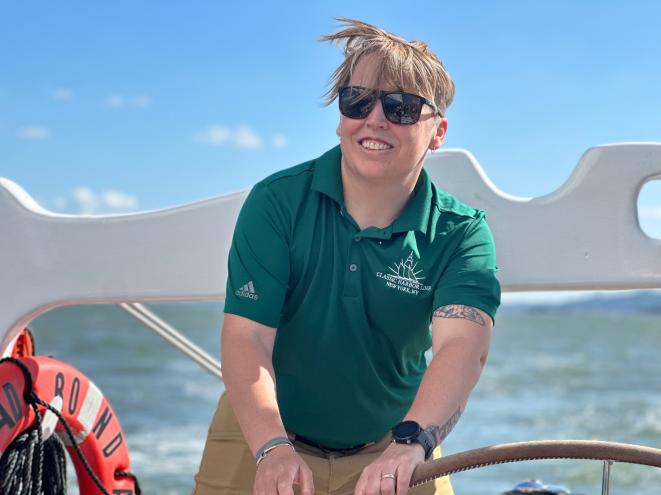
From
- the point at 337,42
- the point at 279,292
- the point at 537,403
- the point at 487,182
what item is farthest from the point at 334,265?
the point at 537,403

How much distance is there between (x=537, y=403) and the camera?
14.0 m

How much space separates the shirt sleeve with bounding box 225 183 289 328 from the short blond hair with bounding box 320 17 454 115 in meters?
0.25

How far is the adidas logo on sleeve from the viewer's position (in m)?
1.74

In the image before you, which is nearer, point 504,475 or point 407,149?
point 407,149

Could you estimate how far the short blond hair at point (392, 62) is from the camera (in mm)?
1780

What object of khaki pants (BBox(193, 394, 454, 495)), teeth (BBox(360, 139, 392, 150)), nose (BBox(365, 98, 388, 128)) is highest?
nose (BBox(365, 98, 388, 128))

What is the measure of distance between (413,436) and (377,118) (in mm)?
571

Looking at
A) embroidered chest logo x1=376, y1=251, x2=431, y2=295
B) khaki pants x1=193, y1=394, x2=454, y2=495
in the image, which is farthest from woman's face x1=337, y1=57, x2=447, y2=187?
khaki pants x1=193, y1=394, x2=454, y2=495

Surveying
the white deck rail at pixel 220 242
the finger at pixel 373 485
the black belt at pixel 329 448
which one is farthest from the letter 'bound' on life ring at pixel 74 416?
the finger at pixel 373 485

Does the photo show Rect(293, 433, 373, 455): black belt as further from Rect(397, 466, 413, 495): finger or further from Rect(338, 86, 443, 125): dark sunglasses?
Rect(338, 86, 443, 125): dark sunglasses

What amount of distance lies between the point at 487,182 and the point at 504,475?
5.91 m

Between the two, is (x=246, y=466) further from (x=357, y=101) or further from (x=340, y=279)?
(x=357, y=101)

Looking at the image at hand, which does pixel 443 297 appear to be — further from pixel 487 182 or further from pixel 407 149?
pixel 487 182

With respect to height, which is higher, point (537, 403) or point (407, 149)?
point (407, 149)
